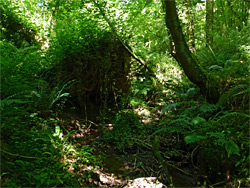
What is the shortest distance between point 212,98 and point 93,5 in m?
3.98

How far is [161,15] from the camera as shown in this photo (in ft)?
21.5

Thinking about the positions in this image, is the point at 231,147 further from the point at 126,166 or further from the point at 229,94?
the point at 126,166

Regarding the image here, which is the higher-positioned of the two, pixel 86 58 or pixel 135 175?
pixel 86 58

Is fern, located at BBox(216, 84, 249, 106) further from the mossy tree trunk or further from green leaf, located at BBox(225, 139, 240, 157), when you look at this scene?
green leaf, located at BBox(225, 139, 240, 157)

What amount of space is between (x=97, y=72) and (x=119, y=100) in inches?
50.4

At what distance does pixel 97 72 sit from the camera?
5.31 metres

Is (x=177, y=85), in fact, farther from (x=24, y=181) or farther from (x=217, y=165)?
(x=24, y=181)

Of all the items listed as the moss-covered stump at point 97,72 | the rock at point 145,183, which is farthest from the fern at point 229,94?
the moss-covered stump at point 97,72

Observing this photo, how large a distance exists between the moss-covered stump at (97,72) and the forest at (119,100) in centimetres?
3

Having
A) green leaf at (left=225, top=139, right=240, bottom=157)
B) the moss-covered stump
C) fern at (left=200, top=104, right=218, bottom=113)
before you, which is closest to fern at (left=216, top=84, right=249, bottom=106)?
fern at (left=200, top=104, right=218, bottom=113)

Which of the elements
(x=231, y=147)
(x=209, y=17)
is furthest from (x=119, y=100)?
(x=209, y=17)

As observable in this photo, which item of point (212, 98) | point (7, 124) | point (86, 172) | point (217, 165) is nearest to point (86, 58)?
point (7, 124)

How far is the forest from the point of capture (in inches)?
119

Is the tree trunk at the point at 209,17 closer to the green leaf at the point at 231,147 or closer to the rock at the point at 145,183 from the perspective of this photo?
the green leaf at the point at 231,147
